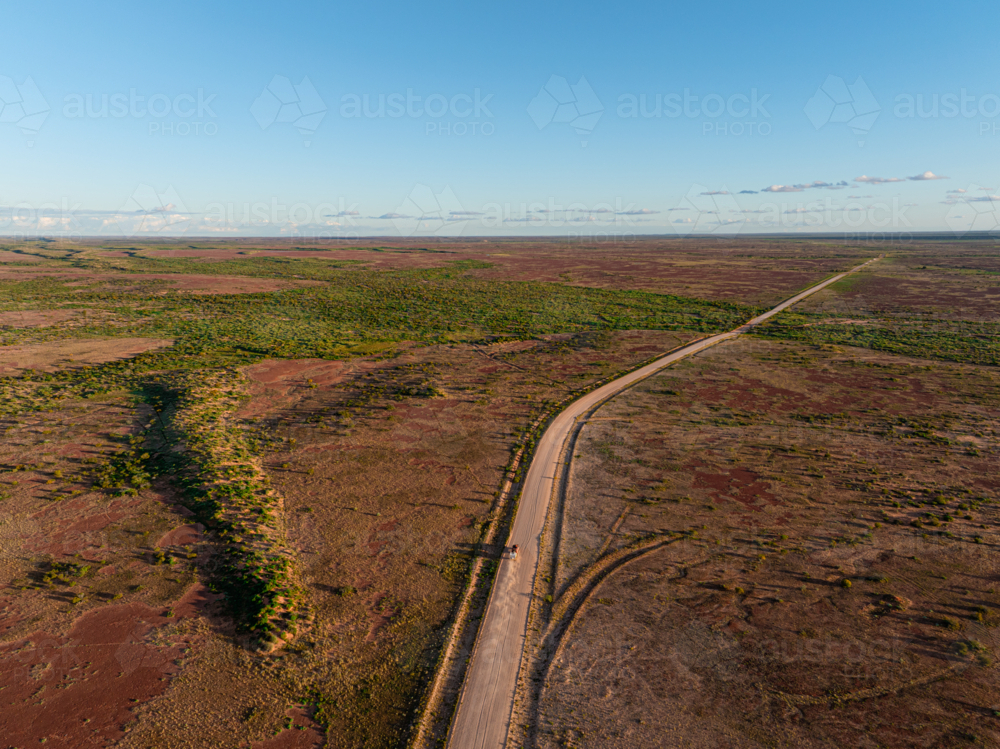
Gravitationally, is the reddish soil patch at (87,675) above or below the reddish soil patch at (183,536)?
below

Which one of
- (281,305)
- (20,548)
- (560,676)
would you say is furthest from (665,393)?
(281,305)

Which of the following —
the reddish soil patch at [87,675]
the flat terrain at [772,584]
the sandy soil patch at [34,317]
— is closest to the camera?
the reddish soil patch at [87,675]

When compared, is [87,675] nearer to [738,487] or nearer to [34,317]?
[738,487]

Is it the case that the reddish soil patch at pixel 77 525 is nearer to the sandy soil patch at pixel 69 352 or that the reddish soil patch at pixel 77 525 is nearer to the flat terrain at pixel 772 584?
the flat terrain at pixel 772 584

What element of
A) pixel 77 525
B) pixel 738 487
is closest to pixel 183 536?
pixel 77 525

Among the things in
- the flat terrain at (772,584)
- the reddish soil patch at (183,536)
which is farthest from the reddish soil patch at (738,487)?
the reddish soil patch at (183,536)

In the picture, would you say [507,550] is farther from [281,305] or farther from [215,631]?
[281,305]

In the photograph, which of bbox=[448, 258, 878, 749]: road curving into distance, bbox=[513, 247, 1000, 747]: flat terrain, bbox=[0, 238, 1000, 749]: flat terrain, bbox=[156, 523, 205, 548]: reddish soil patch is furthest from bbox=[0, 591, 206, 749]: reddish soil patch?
bbox=[513, 247, 1000, 747]: flat terrain

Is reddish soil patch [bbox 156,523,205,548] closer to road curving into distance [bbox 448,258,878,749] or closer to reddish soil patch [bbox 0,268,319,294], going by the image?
road curving into distance [bbox 448,258,878,749]
